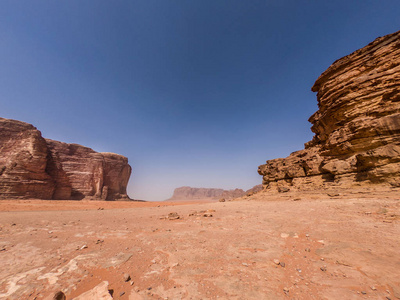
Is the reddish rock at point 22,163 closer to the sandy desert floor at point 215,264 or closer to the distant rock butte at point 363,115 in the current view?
the sandy desert floor at point 215,264

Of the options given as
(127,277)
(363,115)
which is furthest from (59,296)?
(363,115)

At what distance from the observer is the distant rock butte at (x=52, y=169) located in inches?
1182

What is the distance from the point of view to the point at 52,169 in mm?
37688

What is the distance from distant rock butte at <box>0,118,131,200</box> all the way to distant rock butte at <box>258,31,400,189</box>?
49.5 metres

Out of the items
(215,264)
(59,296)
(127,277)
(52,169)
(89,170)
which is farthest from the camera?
(89,170)

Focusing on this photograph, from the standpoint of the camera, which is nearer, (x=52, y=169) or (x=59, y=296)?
(x=59, y=296)

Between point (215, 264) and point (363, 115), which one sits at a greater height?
point (363, 115)

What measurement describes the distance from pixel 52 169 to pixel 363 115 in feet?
188

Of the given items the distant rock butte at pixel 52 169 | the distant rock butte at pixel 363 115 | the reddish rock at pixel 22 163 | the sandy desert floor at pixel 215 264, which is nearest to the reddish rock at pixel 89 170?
the distant rock butte at pixel 52 169

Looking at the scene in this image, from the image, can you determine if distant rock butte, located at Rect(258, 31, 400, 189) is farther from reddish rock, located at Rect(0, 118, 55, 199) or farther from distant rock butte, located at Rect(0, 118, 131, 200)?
distant rock butte, located at Rect(0, 118, 131, 200)

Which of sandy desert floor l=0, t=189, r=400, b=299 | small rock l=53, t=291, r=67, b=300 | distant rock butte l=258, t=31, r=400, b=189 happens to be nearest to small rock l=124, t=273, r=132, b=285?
sandy desert floor l=0, t=189, r=400, b=299

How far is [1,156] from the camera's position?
31625 mm

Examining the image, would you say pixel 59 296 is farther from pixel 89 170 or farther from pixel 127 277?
pixel 89 170

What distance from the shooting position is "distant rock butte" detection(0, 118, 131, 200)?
30016 mm
